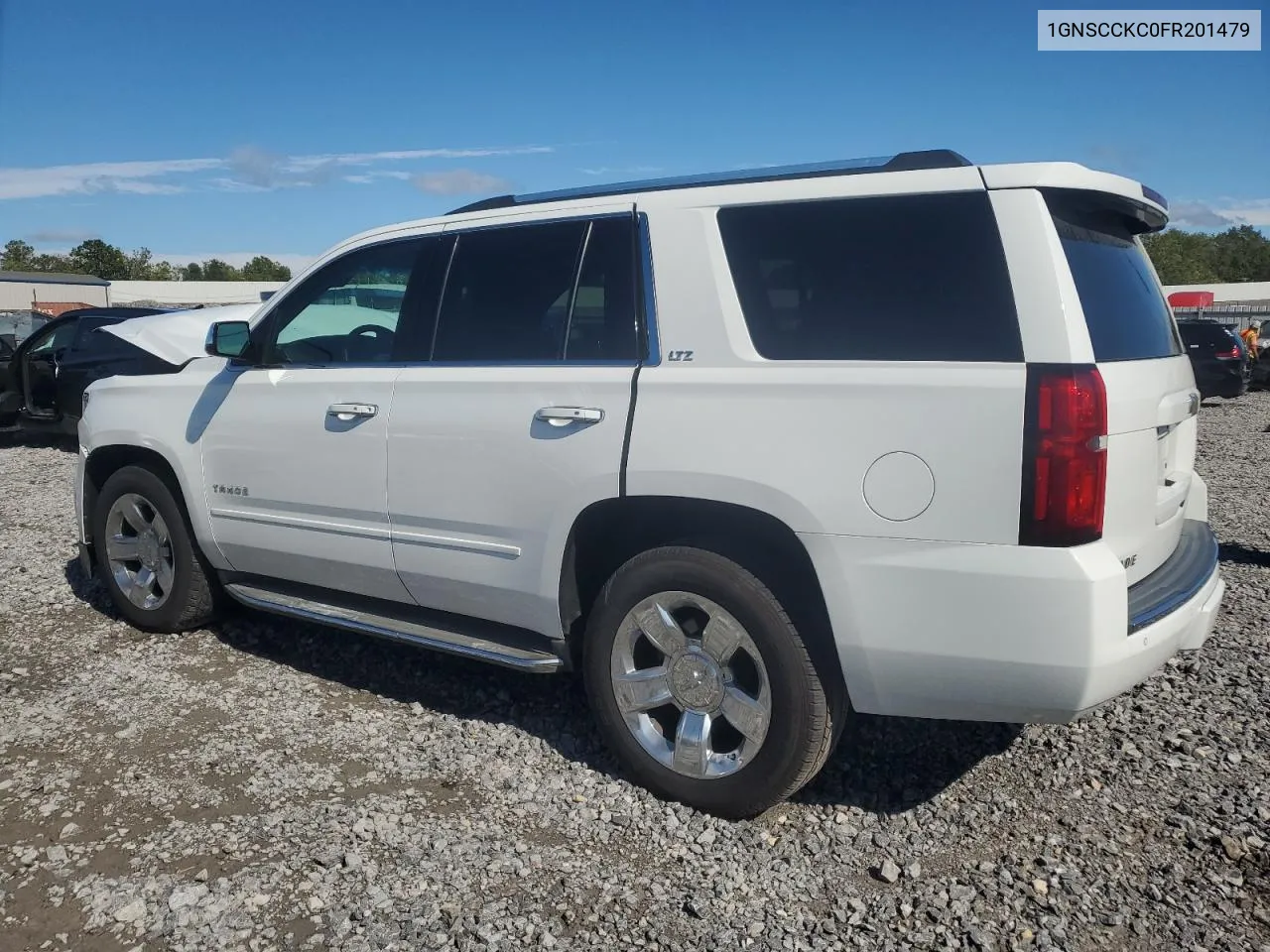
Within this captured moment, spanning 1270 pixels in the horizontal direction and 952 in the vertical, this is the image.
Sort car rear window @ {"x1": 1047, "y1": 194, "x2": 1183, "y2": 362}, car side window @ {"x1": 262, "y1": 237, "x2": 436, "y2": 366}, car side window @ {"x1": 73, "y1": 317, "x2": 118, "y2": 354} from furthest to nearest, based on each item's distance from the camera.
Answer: car side window @ {"x1": 73, "y1": 317, "x2": 118, "y2": 354} < car side window @ {"x1": 262, "y1": 237, "x2": 436, "y2": 366} < car rear window @ {"x1": 1047, "y1": 194, "x2": 1183, "y2": 362}

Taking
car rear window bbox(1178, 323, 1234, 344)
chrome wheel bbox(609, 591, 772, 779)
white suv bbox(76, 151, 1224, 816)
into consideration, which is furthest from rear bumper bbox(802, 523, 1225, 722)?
car rear window bbox(1178, 323, 1234, 344)

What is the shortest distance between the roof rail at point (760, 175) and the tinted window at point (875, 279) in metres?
0.13

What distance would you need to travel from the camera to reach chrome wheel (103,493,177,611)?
5219mm

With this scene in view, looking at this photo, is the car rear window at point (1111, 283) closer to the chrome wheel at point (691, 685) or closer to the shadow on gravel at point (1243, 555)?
the chrome wheel at point (691, 685)

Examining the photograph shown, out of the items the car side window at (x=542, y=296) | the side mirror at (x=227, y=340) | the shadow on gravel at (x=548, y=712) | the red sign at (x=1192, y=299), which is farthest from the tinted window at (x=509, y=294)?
the red sign at (x=1192, y=299)

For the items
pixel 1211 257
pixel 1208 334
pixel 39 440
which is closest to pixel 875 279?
pixel 39 440

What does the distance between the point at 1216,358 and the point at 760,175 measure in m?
19.6

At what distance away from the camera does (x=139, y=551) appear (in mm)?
5316

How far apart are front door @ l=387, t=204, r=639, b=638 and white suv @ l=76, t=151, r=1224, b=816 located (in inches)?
0.5

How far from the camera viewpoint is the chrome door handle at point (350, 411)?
4.14 metres

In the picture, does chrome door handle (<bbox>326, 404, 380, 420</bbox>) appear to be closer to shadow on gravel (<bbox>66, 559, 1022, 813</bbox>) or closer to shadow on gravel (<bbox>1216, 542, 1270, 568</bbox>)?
shadow on gravel (<bbox>66, 559, 1022, 813</bbox>)

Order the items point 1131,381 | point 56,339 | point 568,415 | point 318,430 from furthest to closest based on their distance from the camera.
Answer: point 56,339, point 318,430, point 568,415, point 1131,381

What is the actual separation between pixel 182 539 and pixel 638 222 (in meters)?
2.90

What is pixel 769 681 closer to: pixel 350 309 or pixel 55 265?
pixel 350 309
